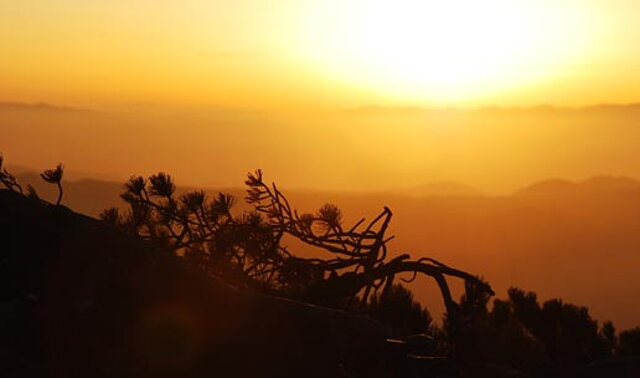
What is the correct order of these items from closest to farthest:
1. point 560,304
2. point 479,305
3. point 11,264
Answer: point 11,264 < point 479,305 < point 560,304

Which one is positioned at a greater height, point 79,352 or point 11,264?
point 11,264

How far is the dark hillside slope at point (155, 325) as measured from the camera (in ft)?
18.5

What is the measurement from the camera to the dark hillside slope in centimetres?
563

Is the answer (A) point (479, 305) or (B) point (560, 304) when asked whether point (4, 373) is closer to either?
(A) point (479, 305)

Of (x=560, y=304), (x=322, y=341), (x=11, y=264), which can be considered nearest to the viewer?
(x=322, y=341)

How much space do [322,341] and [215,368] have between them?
635 millimetres

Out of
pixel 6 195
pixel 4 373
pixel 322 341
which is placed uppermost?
pixel 6 195

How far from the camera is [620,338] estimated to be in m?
12.1

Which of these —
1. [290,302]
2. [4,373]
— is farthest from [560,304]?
[4,373]

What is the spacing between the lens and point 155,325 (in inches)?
223

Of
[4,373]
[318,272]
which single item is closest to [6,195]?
[4,373]

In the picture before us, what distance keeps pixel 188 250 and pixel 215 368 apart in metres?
5.00

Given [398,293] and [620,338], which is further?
[620,338]

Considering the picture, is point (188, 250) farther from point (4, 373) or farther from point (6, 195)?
point (4, 373)
